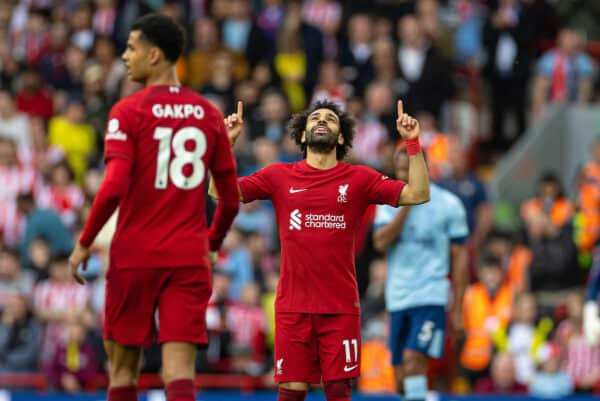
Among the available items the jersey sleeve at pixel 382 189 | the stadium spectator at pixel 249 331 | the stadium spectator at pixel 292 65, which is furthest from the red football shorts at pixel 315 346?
the stadium spectator at pixel 292 65

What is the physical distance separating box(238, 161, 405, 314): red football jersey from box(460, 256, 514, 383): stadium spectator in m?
5.91

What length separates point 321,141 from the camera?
9914mm

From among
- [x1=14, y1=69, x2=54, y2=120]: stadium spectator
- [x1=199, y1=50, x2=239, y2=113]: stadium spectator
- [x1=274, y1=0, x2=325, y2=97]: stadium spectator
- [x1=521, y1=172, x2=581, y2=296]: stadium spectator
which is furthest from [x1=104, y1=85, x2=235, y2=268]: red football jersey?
[x1=14, y1=69, x2=54, y2=120]: stadium spectator

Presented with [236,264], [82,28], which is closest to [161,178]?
[236,264]

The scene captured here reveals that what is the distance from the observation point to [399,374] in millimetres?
12219

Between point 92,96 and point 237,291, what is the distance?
4.28 m

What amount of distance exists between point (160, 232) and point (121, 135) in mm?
584

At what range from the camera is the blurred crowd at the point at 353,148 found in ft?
51.3

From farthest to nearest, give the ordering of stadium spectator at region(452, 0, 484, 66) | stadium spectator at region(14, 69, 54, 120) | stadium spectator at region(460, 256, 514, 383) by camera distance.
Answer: stadium spectator at region(452, 0, 484, 66) → stadium spectator at region(14, 69, 54, 120) → stadium spectator at region(460, 256, 514, 383)

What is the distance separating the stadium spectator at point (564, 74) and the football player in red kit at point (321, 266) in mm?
10164

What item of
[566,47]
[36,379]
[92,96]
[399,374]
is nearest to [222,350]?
[36,379]

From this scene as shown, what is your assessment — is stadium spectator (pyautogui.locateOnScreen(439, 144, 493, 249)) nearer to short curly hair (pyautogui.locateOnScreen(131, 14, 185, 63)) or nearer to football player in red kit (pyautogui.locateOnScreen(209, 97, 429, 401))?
football player in red kit (pyautogui.locateOnScreen(209, 97, 429, 401))

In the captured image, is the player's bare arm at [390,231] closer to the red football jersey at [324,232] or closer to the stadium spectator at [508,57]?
the red football jersey at [324,232]

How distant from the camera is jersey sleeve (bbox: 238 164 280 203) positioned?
1008 centimetres
